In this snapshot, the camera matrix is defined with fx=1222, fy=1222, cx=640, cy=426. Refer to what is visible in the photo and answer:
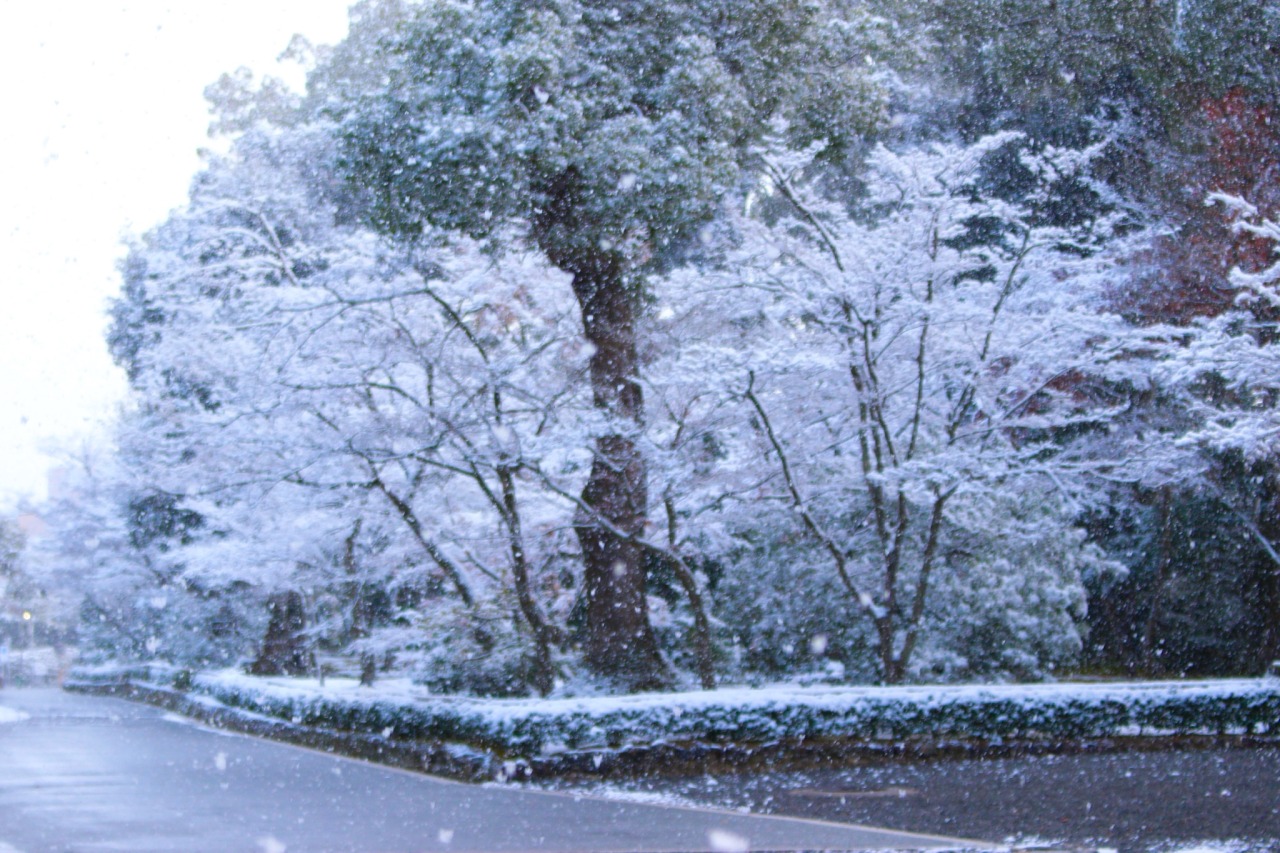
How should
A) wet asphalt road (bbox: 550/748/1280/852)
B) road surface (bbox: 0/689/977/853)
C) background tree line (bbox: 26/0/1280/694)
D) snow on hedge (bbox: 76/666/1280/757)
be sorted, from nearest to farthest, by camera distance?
road surface (bbox: 0/689/977/853), wet asphalt road (bbox: 550/748/1280/852), snow on hedge (bbox: 76/666/1280/757), background tree line (bbox: 26/0/1280/694)

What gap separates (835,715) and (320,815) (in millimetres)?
5775

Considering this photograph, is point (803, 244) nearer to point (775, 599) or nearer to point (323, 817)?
point (775, 599)

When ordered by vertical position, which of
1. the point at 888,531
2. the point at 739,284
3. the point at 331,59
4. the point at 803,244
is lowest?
the point at 888,531

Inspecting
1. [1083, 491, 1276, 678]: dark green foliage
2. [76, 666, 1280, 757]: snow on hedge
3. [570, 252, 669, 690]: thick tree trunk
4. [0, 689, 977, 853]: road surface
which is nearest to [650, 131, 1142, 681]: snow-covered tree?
[570, 252, 669, 690]: thick tree trunk

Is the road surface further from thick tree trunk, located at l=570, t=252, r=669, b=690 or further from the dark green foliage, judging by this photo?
the dark green foliage

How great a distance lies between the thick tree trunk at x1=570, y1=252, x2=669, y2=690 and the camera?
1492cm

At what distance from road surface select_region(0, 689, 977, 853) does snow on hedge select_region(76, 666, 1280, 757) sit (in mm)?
730

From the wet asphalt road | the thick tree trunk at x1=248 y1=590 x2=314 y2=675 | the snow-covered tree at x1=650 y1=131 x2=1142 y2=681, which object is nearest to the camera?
the wet asphalt road

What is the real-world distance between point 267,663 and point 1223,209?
22295mm

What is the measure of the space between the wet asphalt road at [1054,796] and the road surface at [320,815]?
82 centimetres

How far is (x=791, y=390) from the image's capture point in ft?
50.4

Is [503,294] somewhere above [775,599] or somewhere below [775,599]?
above

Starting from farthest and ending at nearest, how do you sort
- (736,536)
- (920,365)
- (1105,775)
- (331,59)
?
(331,59) < (736,536) < (920,365) < (1105,775)

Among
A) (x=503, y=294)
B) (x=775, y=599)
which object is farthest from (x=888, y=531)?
(x=503, y=294)
